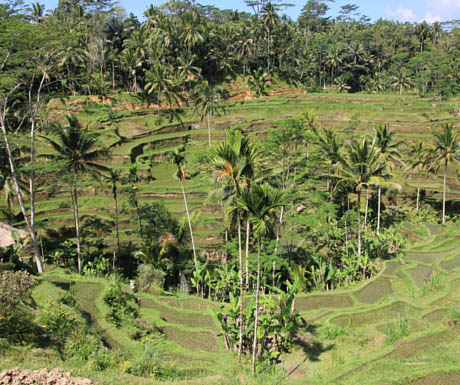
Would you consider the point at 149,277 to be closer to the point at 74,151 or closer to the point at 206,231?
the point at 206,231

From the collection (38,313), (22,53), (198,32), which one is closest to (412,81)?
(198,32)

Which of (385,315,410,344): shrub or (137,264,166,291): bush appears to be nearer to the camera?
(385,315,410,344): shrub

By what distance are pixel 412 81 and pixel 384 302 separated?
64.4m

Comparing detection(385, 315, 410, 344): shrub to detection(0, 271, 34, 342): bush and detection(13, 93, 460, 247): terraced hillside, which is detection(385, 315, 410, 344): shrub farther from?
detection(13, 93, 460, 247): terraced hillside

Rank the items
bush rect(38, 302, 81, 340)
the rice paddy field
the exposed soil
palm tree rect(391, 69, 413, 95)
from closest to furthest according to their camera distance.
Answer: the exposed soil, the rice paddy field, bush rect(38, 302, 81, 340), palm tree rect(391, 69, 413, 95)

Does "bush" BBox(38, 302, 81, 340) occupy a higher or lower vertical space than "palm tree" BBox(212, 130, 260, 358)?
lower

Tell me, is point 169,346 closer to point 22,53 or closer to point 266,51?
point 22,53

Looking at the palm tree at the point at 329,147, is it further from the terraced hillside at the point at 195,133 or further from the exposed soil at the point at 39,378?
the exposed soil at the point at 39,378

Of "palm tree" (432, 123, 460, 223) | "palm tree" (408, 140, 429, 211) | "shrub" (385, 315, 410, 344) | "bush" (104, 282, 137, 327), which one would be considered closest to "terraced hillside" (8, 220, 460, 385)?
"shrub" (385, 315, 410, 344)

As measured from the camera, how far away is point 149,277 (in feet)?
67.4

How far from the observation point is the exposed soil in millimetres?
7465

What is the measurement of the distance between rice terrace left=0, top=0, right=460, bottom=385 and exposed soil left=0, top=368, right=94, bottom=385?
36 mm

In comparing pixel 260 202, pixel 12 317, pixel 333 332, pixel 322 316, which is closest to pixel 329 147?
pixel 322 316

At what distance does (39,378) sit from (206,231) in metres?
20.3
